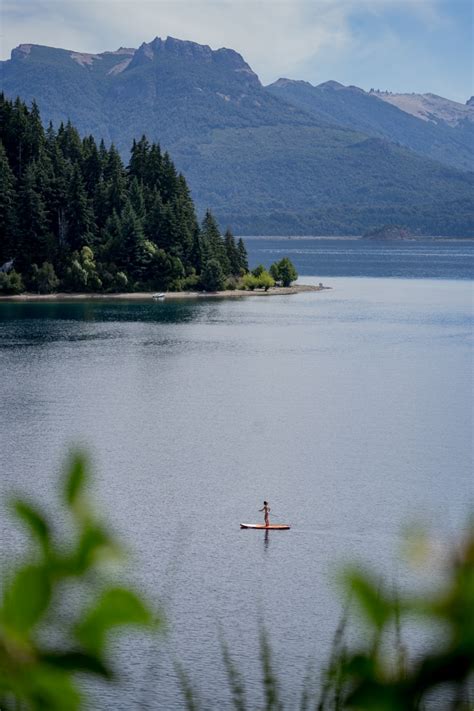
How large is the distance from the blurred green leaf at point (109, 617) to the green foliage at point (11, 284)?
303 ft

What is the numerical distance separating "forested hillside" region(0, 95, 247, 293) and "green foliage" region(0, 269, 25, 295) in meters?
0.08

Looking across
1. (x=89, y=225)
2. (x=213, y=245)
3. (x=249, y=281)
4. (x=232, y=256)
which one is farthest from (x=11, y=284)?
(x=249, y=281)

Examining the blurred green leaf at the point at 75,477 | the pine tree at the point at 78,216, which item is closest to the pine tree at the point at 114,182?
the pine tree at the point at 78,216

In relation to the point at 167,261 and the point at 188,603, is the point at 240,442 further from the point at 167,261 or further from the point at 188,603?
the point at 167,261

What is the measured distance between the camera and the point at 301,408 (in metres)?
51.0

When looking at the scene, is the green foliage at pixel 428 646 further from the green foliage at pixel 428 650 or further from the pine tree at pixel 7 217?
the pine tree at pixel 7 217

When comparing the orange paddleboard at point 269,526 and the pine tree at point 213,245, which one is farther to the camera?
the pine tree at point 213,245

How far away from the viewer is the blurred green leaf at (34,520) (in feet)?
3.55

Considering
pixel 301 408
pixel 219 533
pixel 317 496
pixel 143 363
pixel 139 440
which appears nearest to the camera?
pixel 219 533

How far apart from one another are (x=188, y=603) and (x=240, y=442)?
61.5 feet

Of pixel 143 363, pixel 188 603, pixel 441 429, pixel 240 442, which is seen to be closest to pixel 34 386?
pixel 143 363

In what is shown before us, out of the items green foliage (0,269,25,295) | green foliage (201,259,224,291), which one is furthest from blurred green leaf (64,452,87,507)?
green foliage (201,259,224,291)

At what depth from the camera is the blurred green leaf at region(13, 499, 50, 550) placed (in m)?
1.08

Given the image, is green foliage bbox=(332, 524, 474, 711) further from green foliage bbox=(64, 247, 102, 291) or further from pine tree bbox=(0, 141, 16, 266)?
pine tree bbox=(0, 141, 16, 266)
